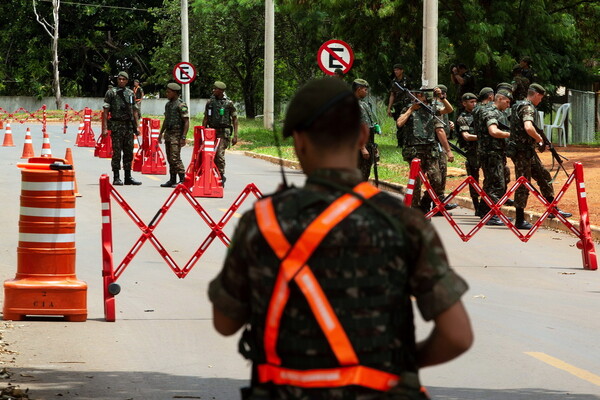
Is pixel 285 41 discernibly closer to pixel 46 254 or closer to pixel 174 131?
pixel 174 131

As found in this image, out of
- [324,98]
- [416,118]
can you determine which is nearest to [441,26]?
[416,118]

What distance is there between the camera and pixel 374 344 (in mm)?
3166

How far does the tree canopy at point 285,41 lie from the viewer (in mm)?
32594

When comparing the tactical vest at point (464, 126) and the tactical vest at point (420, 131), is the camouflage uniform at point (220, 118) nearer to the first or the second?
the tactical vest at point (464, 126)

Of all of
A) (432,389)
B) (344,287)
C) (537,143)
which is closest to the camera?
(344,287)

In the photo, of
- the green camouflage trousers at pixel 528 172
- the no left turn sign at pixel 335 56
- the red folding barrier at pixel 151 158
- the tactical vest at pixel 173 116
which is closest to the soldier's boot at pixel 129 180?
the tactical vest at pixel 173 116

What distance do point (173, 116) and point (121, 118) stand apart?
0.99 meters

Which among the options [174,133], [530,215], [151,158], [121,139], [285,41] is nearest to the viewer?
[530,215]

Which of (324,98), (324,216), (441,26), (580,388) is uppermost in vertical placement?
(441,26)

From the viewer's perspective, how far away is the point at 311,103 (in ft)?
10.7

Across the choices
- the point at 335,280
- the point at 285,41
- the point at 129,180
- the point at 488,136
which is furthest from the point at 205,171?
the point at 285,41

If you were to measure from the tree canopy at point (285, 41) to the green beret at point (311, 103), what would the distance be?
2844 cm

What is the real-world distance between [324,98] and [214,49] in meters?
60.0

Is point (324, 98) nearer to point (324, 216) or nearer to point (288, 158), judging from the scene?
point (324, 216)
